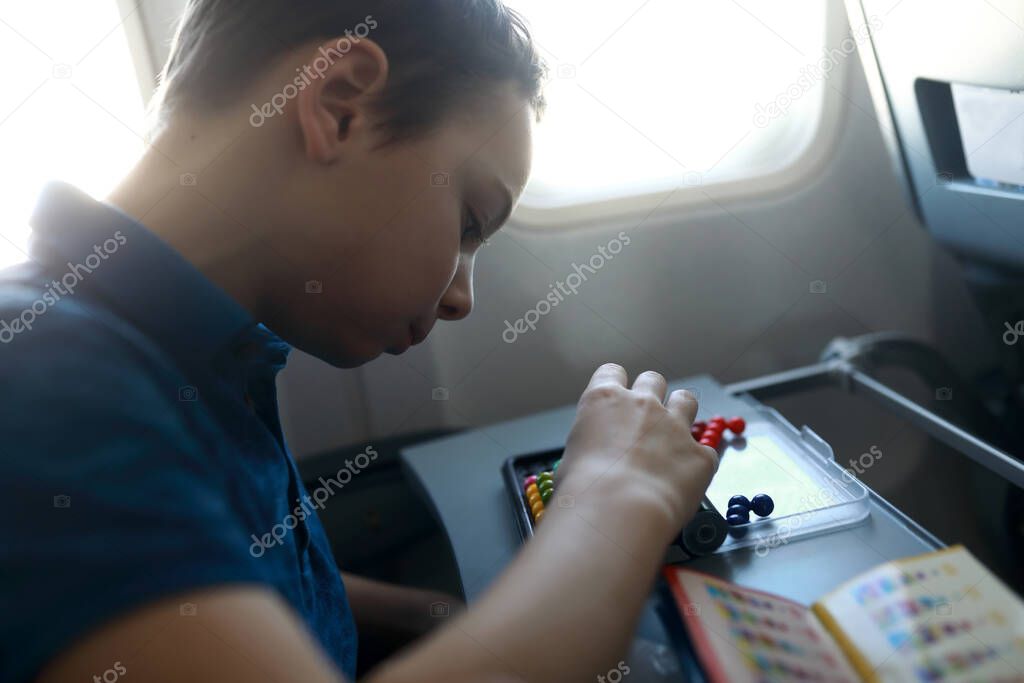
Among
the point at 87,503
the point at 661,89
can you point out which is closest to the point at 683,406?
the point at 87,503

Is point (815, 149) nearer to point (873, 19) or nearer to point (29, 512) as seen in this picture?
point (873, 19)

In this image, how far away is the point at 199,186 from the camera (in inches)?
21.0

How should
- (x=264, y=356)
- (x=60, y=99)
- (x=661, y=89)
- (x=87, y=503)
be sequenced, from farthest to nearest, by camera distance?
→ 1. (x=661, y=89)
2. (x=60, y=99)
3. (x=264, y=356)
4. (x=87, y=503)

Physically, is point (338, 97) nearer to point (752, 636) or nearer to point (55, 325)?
point (55, 325)

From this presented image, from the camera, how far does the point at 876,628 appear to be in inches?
18.4

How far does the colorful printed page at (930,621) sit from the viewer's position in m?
0.43

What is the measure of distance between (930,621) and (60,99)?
38.5 inches

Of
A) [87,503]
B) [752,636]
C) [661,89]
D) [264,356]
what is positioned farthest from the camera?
[661,89]

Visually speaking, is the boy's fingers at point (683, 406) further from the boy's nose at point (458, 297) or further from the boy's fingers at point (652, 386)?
the boy's nose at point (458, 297)

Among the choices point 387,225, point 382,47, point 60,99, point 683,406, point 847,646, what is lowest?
point 847,646

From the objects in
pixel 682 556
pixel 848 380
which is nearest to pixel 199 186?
pixel 682 556

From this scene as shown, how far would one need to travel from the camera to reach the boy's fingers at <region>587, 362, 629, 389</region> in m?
0.68

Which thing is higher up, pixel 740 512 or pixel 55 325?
pixel 55 325

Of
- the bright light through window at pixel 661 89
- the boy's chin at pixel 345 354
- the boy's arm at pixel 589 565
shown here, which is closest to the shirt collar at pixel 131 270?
the boy's chin at pixel 345 354
